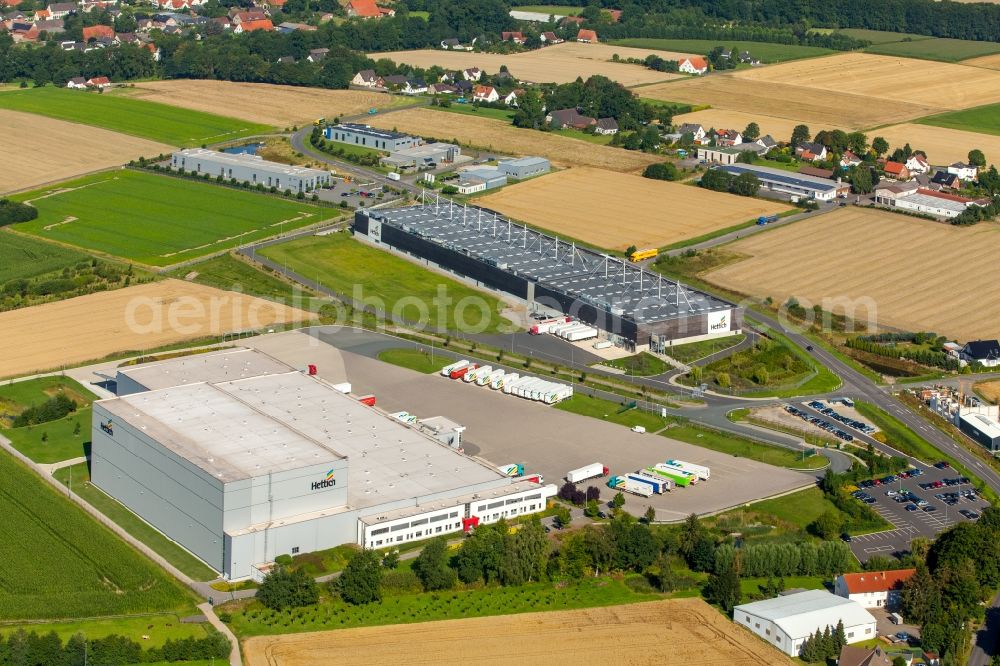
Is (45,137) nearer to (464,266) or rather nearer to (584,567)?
(464,266)

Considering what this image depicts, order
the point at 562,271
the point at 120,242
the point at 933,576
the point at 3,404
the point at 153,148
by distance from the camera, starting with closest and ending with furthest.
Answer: the point at 933,576
the point at 3,404
the point at 562,271
the point at 120,242
the point at 153,148

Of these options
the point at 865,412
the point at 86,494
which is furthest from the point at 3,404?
the point at 865,412

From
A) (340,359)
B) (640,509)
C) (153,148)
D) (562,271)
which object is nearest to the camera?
(640,509)

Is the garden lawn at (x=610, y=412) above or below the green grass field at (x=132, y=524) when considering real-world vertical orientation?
above

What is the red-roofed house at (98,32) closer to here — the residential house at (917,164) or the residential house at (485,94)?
the residential house at (485,94)

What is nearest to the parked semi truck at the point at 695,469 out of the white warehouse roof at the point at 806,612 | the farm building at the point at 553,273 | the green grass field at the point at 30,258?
the white warehouse roof at the point at 806,612

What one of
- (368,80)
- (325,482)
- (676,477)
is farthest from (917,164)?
(325,482)
